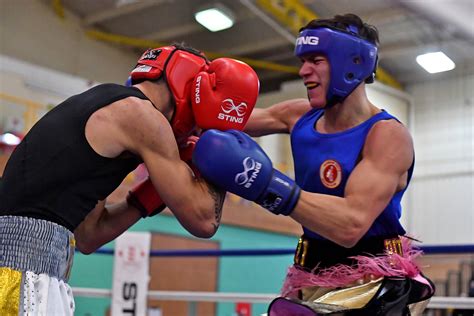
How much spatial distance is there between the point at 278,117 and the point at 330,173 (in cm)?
43

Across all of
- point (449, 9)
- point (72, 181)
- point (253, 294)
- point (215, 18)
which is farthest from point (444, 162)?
point (72, 181)

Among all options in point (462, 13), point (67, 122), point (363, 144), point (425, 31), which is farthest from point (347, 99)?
point (425, 31)

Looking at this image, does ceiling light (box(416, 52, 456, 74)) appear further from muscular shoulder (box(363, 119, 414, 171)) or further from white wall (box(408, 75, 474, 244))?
muscular shoulder (box(363, 119, 414, 171))

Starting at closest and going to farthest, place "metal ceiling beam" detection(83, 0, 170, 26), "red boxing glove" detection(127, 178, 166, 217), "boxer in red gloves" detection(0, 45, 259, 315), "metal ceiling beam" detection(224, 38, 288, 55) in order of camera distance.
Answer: "boxer in red gloves" detection(0, 45, 259, 315) → "red boxing glove" detection(127, 178, 166, 217) → "metal ceiling beam" detection(83, 0, 170, 26) → "metal ceiling beam" detection(224, 38, 288, 55)

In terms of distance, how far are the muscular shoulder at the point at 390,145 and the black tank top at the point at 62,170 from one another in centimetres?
60

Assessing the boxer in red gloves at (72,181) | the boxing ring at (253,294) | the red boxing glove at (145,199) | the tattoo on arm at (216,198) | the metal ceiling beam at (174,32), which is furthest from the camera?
the metal ceiling beam at (174,32)

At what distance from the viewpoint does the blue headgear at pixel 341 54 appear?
6.01ft

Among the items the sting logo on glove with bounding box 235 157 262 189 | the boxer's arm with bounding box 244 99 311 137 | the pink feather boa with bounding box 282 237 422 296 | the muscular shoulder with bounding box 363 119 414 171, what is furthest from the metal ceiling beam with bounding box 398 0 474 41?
the sting logo on glove with bounding box 235 157 262 189

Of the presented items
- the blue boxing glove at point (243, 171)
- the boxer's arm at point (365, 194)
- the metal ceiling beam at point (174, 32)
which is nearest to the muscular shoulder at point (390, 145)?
the boxer's arm at point (365, 194)

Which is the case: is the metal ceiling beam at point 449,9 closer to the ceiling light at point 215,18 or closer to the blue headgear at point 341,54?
the blue headgear at point 341,54

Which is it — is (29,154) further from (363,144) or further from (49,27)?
(49,27)

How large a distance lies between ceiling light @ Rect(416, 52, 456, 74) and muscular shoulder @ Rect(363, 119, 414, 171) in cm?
813

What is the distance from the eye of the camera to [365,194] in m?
1.64

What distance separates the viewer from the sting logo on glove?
1527 millimetres
